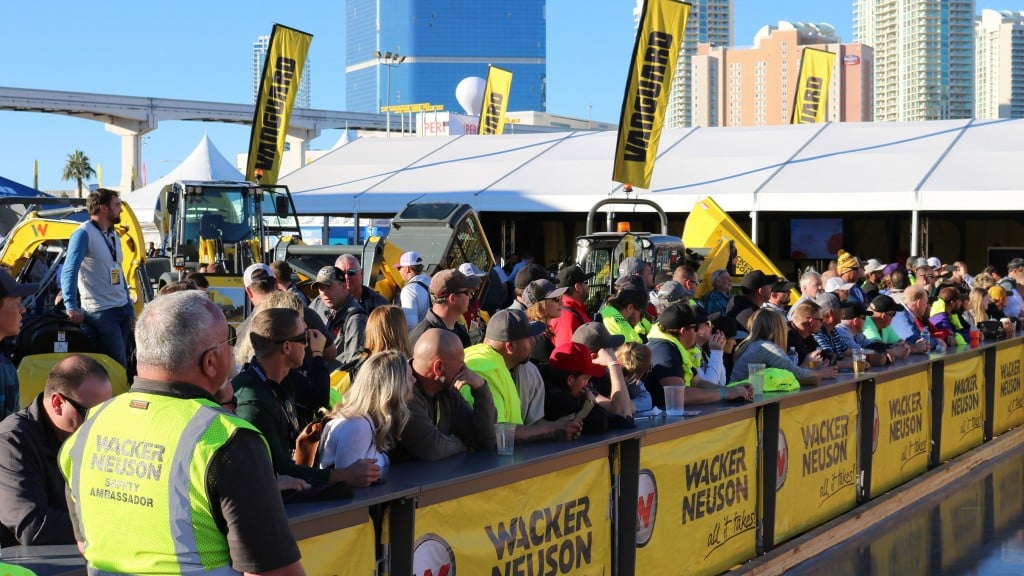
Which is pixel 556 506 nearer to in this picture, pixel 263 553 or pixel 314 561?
pixel 314 561

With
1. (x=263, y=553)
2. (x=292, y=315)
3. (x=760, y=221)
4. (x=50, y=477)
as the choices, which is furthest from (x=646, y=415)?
(x=760, y=221)

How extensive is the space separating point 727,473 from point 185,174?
35792mm

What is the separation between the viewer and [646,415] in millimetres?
6590

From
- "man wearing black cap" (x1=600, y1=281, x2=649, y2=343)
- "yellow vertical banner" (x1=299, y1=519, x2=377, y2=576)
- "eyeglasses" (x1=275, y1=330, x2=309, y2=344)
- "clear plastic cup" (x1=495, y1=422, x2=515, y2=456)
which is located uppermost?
"eyeglasses" (x1=275, y1=330, x2=309, y2=344)

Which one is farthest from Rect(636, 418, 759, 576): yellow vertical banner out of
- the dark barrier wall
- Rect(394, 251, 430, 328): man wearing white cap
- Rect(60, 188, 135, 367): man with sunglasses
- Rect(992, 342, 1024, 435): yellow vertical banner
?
Rect(992, 342, 1024, 435): yellow vertical banner

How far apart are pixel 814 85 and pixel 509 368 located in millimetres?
29048

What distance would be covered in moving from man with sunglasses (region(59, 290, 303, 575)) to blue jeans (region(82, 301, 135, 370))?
6592mm

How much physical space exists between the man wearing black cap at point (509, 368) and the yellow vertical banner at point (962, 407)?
20.0 feet

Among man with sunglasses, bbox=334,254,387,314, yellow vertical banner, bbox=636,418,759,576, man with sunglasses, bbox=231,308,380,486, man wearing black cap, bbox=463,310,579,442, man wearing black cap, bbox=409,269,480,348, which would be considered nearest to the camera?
man with sunglasses, bbox=231,308,380,486

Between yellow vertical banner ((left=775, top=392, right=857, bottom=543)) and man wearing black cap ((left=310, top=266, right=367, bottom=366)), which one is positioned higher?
man wearing black cap ((left=310, top=266, right=367, bottom=366))

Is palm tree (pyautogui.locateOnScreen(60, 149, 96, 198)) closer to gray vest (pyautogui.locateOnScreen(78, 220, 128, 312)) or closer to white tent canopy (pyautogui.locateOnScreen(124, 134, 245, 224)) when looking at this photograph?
white tent canopy (pyautogui.locateOnScreen(124, 134, 245, 224))

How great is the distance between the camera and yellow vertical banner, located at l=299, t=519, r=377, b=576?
400cm

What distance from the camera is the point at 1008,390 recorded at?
13.0 m

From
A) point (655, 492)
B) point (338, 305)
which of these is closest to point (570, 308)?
point (338, 305)
